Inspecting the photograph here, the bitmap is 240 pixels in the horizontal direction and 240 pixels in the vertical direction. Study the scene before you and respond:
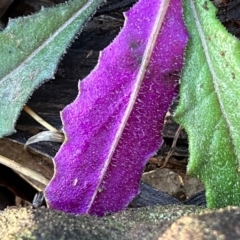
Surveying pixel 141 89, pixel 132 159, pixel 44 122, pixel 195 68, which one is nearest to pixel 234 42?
pixel 195 68

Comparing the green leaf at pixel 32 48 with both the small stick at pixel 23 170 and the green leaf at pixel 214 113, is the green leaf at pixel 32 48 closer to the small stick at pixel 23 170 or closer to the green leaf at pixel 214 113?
the small stick at pixel 23 170

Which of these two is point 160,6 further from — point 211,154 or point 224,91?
point 211,154

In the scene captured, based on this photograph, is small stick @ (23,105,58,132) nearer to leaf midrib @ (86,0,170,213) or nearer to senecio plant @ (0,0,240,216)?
senecio plant @ (0,0,240,216)

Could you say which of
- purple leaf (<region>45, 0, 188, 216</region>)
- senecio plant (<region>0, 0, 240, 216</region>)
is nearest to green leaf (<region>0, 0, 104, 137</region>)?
senecio plant (<region>0, 0, 240, 216</region>)

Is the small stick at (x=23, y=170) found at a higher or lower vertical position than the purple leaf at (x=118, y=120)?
lower

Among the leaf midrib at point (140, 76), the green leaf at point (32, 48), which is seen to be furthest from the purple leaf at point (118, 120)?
the green leaf at point (32, 48)

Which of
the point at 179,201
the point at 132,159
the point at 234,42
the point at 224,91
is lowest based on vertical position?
the point at 179,201

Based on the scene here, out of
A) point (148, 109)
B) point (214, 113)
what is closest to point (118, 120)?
point (148, 109)
